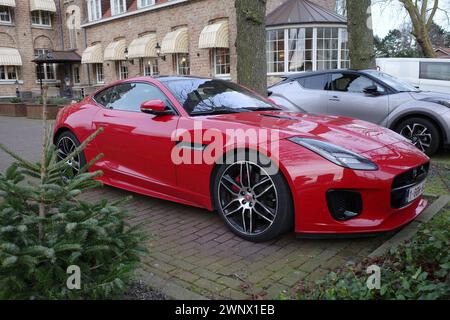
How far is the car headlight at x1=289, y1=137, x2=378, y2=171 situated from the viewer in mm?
3254

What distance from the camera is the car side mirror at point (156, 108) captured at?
4.18 metres

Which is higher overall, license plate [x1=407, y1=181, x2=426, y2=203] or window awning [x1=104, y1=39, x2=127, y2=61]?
window awning [x1=104, y1=39, x2=127, y2=61]

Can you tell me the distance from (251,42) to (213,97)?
289 centimetres

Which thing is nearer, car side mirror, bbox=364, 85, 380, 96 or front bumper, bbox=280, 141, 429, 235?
front bumper, bbox=280, 141, 429, 235

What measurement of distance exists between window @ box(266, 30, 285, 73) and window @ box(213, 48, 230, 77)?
2.31 m

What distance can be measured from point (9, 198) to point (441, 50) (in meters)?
43.5

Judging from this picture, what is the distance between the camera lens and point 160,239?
3.85 meters

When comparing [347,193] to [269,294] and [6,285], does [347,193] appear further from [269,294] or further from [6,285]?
[6,285]

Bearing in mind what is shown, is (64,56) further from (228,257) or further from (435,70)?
A: (228,257)

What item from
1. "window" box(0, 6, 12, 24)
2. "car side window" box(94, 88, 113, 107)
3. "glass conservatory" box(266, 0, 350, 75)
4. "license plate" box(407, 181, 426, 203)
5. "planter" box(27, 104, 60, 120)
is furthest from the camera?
"window" box(0, 6, 12, 24)

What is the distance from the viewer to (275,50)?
1875cm

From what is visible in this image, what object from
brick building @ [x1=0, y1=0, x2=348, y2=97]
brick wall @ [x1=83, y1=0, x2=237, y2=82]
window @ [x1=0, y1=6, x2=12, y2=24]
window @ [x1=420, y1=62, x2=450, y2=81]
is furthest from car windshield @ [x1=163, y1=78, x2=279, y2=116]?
window @ [x1=0, y1=6, x2=12, y2=24]

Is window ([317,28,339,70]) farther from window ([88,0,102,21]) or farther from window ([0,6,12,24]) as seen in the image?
window ([0,6,12,24])

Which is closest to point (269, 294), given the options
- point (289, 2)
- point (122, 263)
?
point (122, 263)
